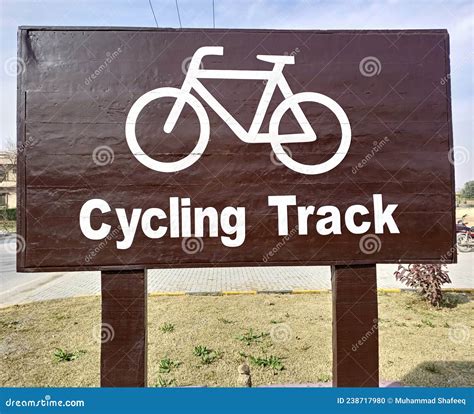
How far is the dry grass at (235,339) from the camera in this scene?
155 inches

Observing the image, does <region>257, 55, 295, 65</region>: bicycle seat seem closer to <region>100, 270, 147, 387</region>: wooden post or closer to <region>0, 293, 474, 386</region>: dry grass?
<region>100, 270, 147, 387</region>: wooden post

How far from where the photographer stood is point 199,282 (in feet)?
27.9

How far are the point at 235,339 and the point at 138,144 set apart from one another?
337 cm

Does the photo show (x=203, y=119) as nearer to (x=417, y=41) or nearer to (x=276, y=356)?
(x=417, y=41)

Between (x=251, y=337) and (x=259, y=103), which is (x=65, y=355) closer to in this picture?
(x=251, y=337)

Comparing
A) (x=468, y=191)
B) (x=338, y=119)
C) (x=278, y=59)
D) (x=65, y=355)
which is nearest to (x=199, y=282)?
(x=65, y=355)

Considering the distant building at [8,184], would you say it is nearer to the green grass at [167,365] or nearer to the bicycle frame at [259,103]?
the green grass at [167,365]

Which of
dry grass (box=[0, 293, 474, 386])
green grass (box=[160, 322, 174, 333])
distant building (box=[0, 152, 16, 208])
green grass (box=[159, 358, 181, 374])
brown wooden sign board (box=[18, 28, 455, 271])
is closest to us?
brown wooden sign board (box=[18, 28, 455, 271])

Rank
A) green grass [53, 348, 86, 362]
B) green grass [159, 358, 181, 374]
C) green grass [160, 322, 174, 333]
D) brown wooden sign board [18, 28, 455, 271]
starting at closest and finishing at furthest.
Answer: brown wooden sign board [18, 28, 455, 271]
green grass [159, 358, 181, 374]
green grass [53, 348, 86, 362]
green grass [160, 322, 174, 333]

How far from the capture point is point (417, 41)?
108 inches

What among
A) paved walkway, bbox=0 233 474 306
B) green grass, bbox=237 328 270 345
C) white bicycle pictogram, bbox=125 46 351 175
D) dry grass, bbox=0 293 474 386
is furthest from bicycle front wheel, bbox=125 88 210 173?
paved walkway, bbox=0 233 474 306

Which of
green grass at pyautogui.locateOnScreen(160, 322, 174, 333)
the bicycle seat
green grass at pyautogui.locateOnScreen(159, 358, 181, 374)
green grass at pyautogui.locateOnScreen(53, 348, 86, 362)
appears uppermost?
the bicycle seat

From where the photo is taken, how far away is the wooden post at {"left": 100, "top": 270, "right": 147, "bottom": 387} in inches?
103

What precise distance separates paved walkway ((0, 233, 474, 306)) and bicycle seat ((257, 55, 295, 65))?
572 cm
